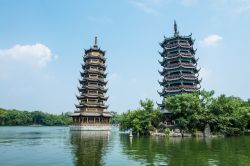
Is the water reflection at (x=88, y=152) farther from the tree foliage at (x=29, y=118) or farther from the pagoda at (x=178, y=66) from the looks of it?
the tree foliage at (x=29, y=118)

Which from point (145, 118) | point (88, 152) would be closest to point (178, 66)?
point (145, 118)

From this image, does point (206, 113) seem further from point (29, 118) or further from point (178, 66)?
point (29, 118)

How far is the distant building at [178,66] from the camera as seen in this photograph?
5581cm

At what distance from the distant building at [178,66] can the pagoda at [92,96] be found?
15.5 meters

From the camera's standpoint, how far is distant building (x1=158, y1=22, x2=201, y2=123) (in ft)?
183

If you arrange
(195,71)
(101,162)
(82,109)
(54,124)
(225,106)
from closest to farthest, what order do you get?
(101,162), (225,106), (195,71), (82,109), (54,124)

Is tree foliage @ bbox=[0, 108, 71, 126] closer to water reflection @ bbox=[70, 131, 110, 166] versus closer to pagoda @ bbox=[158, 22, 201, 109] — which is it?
pagoda @ bbox=[158, 22, 201, 109]

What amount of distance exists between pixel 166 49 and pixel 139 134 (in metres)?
21.6

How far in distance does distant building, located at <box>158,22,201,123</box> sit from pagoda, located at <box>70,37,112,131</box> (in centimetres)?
1548

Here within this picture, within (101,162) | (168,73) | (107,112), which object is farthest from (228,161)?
(107,112)

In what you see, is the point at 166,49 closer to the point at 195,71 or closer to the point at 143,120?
the point at 195,71

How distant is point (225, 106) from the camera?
41.1 meters


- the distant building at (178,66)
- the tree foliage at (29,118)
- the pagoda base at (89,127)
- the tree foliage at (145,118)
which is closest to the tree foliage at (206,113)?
the tree foliage at (145,118)

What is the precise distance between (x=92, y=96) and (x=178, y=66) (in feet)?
69.2
